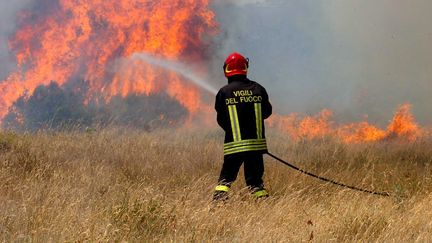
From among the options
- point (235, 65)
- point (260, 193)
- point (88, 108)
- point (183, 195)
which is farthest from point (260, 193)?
point (88, 108)

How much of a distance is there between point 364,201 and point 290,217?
1361 mm

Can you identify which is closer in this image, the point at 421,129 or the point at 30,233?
the point at 30,233

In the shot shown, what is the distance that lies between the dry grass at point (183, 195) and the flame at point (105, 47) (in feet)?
21.2

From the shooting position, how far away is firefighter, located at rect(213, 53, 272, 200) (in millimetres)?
5707

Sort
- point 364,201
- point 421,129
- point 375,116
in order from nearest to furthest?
point 364,201
point 421,129
point 375,116

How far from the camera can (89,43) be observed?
55.1 feet

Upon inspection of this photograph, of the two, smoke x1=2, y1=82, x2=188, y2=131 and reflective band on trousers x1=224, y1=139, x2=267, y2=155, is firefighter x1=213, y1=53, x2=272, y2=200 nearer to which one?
reflective band on trousers x1=224, y1=139, x2=267, y2=155

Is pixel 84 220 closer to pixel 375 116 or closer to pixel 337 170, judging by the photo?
pixel 337 170

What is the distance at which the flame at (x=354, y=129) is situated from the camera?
11.6 metres

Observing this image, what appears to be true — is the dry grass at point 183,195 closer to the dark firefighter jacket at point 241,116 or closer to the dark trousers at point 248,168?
the dark trousers at point 248,168

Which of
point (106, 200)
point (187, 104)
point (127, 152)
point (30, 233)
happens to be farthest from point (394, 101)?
point (30, 233)

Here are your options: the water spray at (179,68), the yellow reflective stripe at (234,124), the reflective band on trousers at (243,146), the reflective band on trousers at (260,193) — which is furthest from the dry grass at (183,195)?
the water spray at (179,68)

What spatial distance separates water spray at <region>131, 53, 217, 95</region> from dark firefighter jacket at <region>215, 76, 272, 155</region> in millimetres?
9012

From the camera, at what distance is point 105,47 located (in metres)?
16.5
